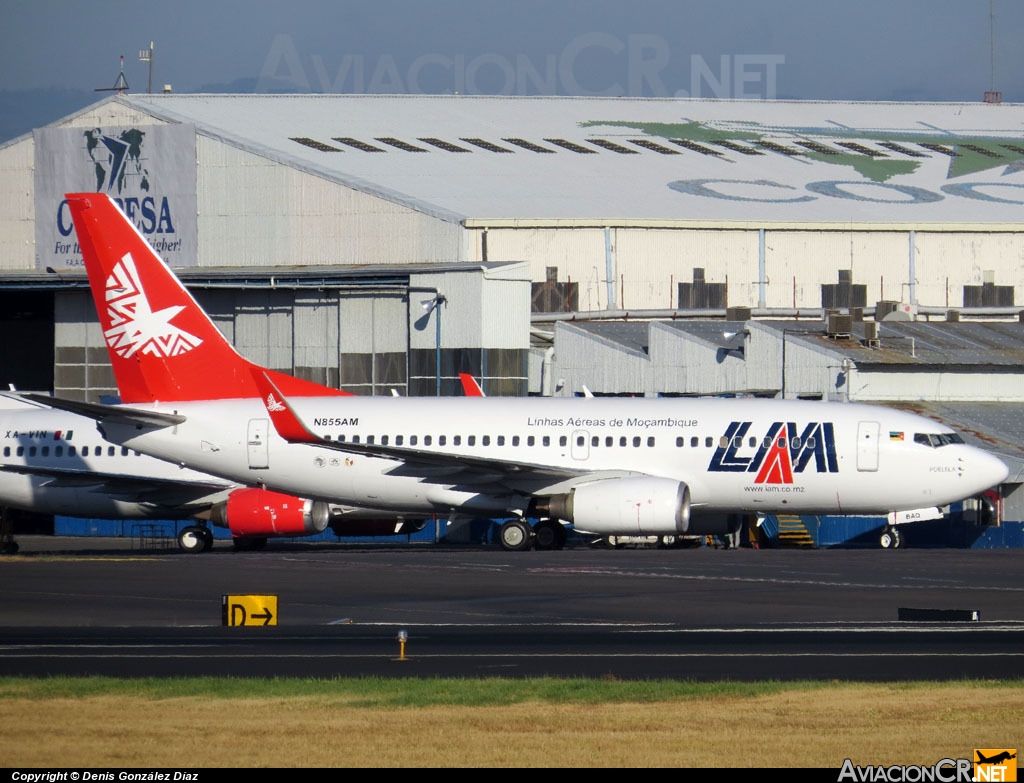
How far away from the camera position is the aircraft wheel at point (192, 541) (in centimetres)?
4644

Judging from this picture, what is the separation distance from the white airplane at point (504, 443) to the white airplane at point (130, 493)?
969 mm

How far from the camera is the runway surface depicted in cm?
1945

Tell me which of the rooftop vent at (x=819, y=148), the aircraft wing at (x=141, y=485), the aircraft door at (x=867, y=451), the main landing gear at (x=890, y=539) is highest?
the rooftop vent at (x=819, y=148)

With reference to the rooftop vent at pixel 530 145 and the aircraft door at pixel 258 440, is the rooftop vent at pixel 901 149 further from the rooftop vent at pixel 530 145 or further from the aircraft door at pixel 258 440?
the aircraft door at pixel 258 440

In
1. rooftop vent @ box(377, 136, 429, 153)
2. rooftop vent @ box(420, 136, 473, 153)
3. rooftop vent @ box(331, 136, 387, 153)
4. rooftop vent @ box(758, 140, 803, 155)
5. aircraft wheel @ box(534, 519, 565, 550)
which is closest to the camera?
aircraft wheel @ box(534, 519, 565, 550)

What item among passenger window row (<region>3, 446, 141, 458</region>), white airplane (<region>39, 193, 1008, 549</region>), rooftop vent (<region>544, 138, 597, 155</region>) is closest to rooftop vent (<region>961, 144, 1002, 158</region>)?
rooftop vent (<region>544, 138, 597, 155</region>)

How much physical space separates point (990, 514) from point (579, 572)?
16463 millimetres

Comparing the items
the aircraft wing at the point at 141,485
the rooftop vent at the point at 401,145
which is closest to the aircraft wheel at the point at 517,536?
the aircraft wing at the point at 141,485

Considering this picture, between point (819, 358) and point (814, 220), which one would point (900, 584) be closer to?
point (819, 358)

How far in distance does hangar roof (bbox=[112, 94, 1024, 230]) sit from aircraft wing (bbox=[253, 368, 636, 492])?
22.2m

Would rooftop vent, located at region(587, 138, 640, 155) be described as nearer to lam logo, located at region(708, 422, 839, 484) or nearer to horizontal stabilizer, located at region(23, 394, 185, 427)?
lam logo, located at region(708, 422, 839, 484)

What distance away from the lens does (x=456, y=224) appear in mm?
61812

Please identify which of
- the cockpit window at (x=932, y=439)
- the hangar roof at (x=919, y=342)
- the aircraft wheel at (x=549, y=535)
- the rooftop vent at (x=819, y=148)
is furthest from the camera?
the rooftop vent at (x=819, y=148)

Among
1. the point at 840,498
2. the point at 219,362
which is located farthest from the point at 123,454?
the point at 840,498
